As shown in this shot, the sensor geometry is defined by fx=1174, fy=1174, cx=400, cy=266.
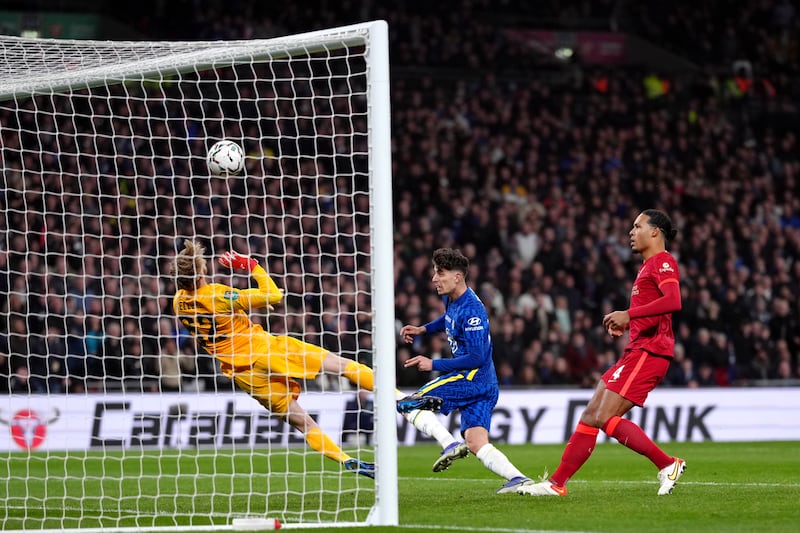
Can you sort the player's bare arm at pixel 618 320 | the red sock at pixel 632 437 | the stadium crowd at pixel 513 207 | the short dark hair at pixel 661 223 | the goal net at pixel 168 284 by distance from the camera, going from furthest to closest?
the stadium crowd at pixel 513 207 < the short dark hair at pixel 661 223 < the red sock at pixel 632 437 < the player's bare arm at pixel 618 320 < the goal net at pixel 168 284

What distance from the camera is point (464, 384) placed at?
858 cm

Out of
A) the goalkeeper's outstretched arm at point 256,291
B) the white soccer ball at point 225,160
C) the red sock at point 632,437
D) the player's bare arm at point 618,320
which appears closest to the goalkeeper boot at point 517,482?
the red sock at point 632,437

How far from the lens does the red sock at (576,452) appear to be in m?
8.36

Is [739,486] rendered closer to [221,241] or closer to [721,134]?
[221,241]

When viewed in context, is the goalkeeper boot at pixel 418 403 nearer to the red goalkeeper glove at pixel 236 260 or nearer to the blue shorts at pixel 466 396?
the blue shorts at pixel 466 396

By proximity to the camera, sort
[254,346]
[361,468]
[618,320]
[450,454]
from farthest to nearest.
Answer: [254,346], [450,454], [361,468], [618,320]

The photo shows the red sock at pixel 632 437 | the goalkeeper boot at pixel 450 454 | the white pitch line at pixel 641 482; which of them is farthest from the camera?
the white pitch line at pixel 641 482

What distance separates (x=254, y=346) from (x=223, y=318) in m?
0.31

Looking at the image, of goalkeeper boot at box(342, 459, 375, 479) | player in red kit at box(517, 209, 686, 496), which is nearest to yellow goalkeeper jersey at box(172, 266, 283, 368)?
goalkeeper boot at box(342, 459, 375, 479)

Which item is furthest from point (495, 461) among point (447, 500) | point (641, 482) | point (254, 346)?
point (641, 482)

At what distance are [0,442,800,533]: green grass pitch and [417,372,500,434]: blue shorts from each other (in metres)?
0.58

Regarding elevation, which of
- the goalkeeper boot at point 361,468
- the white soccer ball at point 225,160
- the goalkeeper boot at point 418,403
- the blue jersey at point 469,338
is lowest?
the goalkeeper boot at point 361,468

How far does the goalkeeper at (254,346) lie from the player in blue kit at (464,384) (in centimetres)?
54

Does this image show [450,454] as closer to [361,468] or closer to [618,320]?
[361,468]
